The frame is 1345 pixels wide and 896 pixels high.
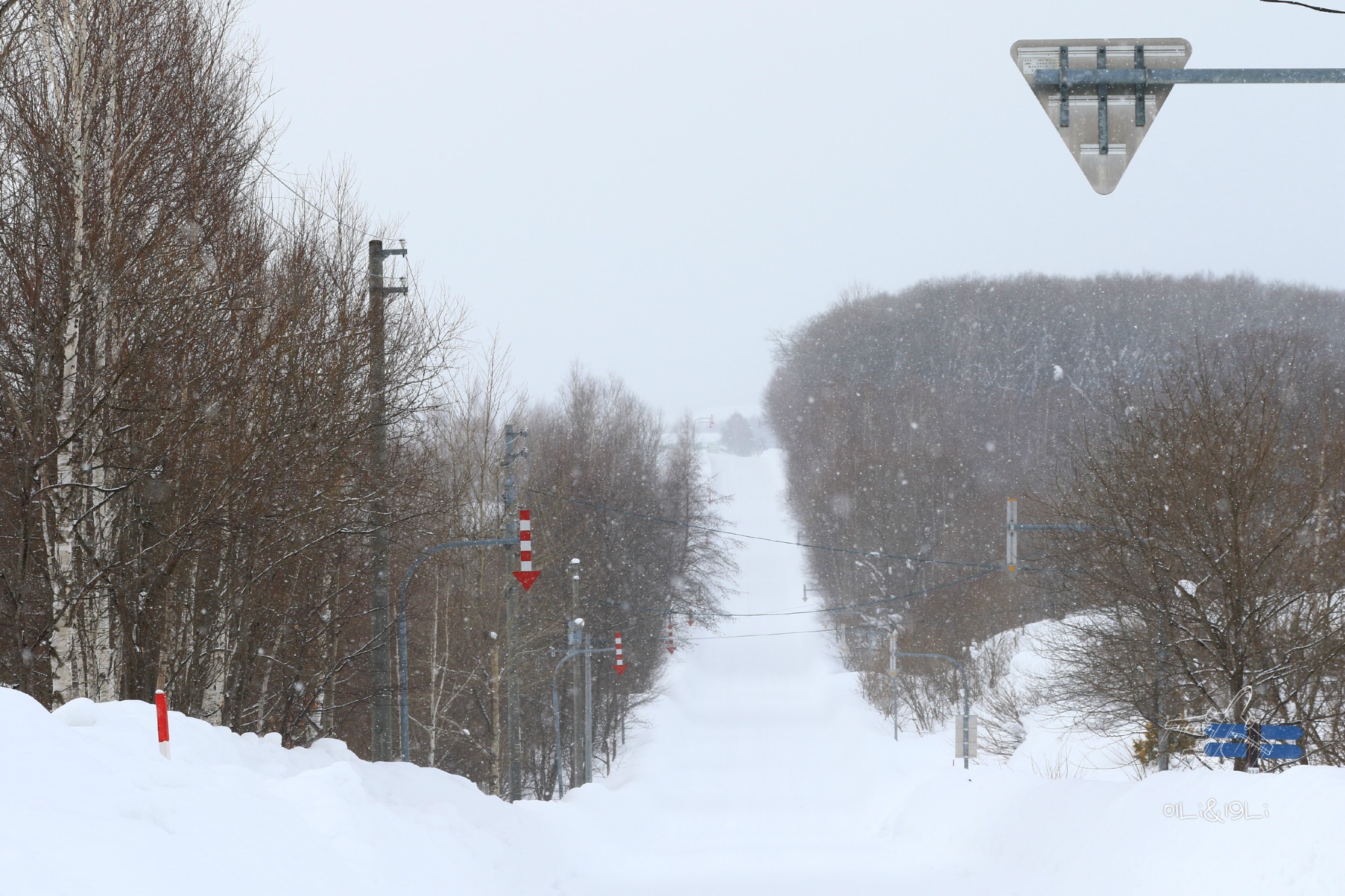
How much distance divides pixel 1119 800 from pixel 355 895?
816 cm

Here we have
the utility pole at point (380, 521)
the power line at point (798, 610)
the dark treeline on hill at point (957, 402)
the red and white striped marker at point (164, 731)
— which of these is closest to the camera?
the red and white striped marker at point (164, 731)

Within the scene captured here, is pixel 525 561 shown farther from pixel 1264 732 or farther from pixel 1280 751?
pixel 1280 751

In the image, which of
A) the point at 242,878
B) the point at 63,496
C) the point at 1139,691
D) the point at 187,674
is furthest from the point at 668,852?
the point at 242,878

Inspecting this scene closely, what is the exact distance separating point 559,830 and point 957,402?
196ft

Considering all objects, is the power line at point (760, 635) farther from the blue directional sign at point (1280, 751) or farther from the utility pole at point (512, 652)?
the blue directional sign at point (1280, 751)

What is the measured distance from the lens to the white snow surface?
17.5 feet

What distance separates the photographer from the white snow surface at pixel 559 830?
532 centimetres

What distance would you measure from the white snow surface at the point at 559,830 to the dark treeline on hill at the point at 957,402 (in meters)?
25.6

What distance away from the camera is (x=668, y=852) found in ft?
62.6

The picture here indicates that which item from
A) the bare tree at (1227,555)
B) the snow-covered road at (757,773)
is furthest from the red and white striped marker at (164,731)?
the bare tree at (1227,555)

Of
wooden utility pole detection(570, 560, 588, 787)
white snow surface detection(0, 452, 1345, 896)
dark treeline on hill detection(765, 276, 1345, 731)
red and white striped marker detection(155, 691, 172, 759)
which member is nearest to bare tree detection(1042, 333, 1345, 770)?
white snow surface detection(0, 452, 1345, 896)

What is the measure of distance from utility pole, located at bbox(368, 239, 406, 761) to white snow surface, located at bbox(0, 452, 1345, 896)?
1.50 meters

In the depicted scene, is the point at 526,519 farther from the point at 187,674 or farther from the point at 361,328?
the point at 187,674

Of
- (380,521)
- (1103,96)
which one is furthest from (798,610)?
(1103,96)
